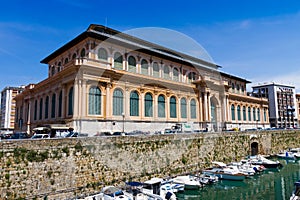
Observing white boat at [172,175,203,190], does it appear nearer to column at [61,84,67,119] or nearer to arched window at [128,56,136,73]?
column at [61,84,67,119]

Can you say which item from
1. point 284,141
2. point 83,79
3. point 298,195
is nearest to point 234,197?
point 298,195

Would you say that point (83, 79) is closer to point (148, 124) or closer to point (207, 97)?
point (148, 124)

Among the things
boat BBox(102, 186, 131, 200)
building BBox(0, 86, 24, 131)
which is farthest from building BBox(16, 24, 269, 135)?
building BBox(0, 86, 24, 131)

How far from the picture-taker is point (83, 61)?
99.2 feet

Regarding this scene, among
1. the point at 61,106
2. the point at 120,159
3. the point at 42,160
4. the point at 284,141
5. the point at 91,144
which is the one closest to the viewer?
the point at 42,160

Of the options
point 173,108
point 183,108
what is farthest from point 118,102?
point 183,108

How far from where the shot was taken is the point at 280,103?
271ft

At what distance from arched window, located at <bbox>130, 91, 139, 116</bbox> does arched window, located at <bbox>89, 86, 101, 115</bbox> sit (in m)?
5.67

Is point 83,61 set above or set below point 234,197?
above

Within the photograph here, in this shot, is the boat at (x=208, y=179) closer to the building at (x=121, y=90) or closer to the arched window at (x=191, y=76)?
the building at (x=121, y=90)

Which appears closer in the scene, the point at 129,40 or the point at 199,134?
the point at 199,134

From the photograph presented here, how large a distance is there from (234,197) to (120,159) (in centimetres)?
1062

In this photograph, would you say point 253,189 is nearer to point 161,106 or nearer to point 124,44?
point 161,106

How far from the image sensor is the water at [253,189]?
68.6 ft
